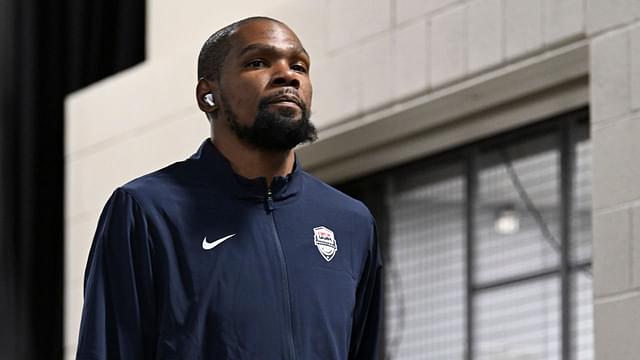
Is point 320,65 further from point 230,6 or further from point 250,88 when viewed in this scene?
point 250,88

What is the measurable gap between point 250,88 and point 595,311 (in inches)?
106

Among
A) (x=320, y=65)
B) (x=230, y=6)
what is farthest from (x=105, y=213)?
(x=230, y=6)

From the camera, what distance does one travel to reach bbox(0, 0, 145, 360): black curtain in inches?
340

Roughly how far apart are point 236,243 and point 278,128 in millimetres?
235

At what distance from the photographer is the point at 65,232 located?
856cm

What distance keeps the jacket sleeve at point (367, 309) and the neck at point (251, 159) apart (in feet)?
0.81

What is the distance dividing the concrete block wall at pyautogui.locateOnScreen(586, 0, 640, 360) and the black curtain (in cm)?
326

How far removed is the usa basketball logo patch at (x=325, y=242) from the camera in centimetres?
342

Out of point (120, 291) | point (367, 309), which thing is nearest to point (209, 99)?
point (120, 291)

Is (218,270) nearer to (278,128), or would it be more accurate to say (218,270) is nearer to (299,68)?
(278,128)

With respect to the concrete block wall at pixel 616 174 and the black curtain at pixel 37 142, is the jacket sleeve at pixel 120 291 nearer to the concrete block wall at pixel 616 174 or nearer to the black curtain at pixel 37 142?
the concrete block wall at pixel 616 174

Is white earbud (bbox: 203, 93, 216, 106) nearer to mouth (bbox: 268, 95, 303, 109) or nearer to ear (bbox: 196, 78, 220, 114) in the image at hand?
ear (bbox: 196, 78, 220, 114)

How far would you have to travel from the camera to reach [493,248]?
6688 mm

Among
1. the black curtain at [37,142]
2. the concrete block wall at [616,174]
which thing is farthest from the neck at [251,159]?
the black curtain at [37,142]
